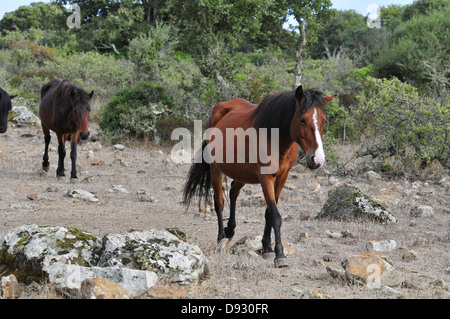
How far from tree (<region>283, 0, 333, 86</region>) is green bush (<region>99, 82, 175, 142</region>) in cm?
355

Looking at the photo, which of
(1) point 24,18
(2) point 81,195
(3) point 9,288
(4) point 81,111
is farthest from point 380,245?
(1) point 24,18

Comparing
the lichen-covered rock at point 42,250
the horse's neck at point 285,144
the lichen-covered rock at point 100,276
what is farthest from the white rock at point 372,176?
the lichen-covered rock at point 100,276

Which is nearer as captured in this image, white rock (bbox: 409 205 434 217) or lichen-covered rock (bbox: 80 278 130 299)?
lichen-covered rock (bbox: 80 278 130 299)

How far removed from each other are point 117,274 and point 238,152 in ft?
6.76

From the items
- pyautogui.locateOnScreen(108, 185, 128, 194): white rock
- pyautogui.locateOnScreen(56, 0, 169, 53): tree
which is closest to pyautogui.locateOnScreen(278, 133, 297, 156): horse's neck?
pyautogui.locateOnScreen(108, 185, 128, 194): white rock

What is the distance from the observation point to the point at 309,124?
13.5 feet

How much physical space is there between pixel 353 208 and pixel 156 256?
3.67m

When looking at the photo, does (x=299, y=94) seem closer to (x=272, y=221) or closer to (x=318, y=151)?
(x=318, y=151)

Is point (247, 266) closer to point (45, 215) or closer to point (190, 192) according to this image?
point (190, 192)

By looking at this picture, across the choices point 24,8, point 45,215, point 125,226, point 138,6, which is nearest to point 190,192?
point 125,226

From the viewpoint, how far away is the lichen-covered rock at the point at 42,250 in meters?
3.48

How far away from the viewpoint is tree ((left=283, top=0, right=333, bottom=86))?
1248cm

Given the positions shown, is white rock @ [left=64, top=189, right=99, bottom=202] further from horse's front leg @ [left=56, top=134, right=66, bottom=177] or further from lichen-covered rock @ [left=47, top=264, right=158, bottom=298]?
lichen-covered rock @ [left=47, top=264, right=158, bottom=298]

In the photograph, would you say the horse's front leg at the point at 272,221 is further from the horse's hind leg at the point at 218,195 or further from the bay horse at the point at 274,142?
the horse's hind leg at the point at 218,195
